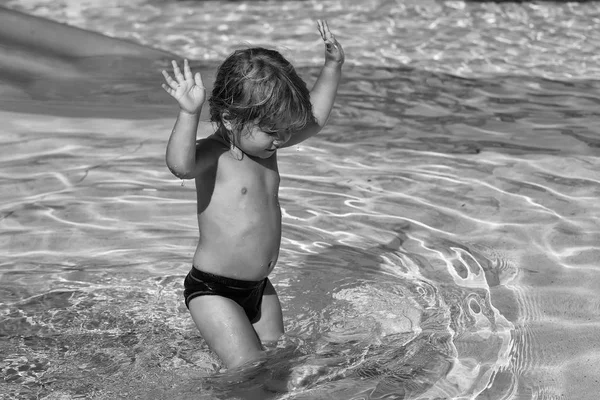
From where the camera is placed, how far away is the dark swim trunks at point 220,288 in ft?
9.05

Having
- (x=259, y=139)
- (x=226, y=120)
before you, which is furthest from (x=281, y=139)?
(x=226, y=120)

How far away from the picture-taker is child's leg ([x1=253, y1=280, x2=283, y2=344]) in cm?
288

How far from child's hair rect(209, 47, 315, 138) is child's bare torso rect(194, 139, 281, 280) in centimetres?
16

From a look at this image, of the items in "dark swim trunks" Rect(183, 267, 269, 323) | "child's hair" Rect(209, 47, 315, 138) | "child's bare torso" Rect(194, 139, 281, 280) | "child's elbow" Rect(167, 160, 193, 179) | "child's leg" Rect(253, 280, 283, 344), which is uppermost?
"child's hair" Rect(209, 47, 315, 138)

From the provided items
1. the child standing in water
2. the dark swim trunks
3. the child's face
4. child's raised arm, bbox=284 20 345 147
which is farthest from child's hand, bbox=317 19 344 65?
the dark swim trunks

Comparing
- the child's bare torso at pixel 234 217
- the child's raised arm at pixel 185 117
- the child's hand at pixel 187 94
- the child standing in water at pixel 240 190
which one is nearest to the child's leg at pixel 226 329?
the child standing in water at pixel 240 190

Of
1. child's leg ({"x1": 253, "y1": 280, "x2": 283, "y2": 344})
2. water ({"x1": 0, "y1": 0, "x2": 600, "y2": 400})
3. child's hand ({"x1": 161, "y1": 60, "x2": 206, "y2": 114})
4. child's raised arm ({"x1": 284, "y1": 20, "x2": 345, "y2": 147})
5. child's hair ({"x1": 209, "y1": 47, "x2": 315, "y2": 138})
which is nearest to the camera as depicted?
child's hand ({"x1": 161, "y1": 60, "x2": 206, "y2": 114})

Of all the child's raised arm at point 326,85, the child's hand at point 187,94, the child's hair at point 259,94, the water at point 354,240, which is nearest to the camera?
the child's hand at point 187,94

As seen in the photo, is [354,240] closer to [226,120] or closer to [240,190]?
[240,190]

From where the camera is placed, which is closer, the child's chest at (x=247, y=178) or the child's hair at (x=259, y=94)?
the child's hair at (x=259, y=94)

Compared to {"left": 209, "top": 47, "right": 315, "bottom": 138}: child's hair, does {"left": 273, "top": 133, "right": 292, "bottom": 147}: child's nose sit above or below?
below

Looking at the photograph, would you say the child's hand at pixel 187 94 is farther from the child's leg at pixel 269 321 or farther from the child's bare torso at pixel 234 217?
the child's leg at pixel 269 321

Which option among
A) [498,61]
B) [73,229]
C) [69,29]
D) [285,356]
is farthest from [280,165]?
[498,61]

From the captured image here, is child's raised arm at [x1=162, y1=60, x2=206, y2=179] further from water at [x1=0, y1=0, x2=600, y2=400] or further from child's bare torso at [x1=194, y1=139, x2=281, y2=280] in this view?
water at [x1=0, y1=0, x2=600, y2=400]
